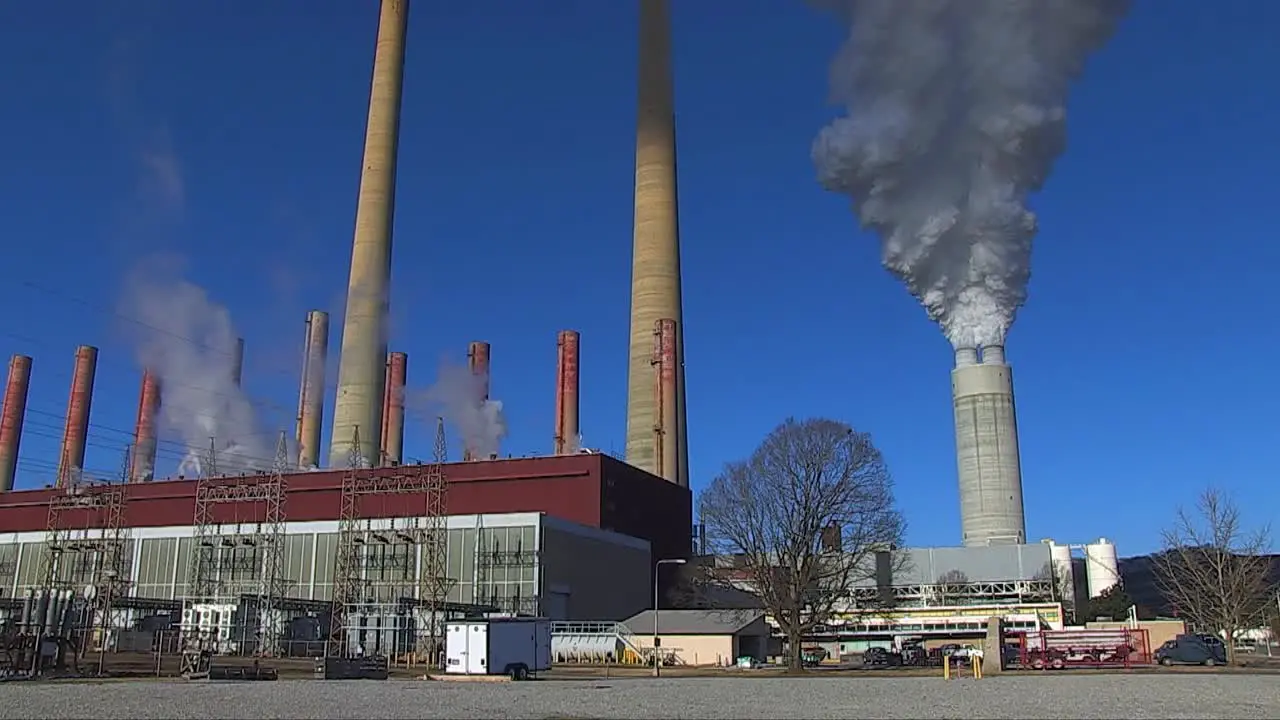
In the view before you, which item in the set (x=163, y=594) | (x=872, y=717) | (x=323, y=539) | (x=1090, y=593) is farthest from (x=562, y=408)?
(x=872, y=717)

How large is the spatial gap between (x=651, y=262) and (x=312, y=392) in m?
36.0

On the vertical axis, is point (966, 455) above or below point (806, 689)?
above

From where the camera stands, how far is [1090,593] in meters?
96.2

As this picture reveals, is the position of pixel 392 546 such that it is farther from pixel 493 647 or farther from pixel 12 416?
pixel 12 416

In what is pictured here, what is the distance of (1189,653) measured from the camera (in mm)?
53562

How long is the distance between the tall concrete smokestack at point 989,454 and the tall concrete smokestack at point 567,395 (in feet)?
101

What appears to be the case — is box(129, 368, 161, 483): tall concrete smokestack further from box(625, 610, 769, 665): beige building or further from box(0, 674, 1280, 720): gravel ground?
box(0, 674, 1280, 720): gravel ground

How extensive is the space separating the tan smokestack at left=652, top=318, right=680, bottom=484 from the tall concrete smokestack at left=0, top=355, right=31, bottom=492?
59334 mm

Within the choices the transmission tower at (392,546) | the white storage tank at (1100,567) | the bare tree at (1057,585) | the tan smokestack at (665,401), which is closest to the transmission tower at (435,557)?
the transmission tower at (392,546)

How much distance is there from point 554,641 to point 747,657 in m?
11.4

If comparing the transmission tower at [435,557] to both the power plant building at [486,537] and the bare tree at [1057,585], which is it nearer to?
the power plant building at [486,537]

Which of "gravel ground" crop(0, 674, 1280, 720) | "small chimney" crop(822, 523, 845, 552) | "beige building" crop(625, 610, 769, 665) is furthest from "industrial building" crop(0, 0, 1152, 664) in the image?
"gravel ground" crop(0, 674, 1280, 720)

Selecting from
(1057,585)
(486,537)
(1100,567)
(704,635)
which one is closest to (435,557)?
(486,537)

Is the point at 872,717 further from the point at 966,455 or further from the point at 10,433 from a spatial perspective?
the point at 10,433
